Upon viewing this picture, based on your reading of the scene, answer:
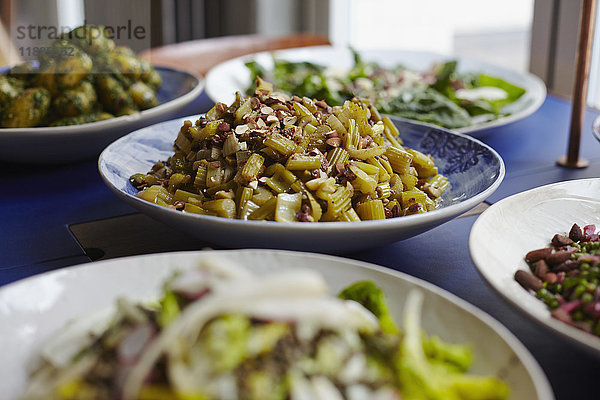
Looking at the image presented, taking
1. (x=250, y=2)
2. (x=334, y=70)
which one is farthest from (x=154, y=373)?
(x=250, y=2)

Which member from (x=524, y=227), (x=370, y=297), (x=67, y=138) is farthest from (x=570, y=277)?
(x=67, y=138)

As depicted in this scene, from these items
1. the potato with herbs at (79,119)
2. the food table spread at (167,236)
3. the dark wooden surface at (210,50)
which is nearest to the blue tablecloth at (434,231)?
the food table spread at (167,236)

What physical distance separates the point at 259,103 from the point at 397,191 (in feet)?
0.94

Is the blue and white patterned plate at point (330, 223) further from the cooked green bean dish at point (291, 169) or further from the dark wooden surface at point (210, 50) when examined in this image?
the dark wooden surface at point (210, 50)

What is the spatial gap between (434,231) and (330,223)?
34 centimetres

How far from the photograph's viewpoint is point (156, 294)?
0.71 metres

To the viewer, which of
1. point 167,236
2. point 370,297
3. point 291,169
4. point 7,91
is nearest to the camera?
point 370,297

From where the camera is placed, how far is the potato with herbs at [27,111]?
1397mm

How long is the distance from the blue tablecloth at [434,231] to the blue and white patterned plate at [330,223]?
9cm

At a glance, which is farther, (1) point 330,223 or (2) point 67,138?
(2) point 67,138

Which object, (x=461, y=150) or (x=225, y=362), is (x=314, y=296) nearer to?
(x=225, y=362)

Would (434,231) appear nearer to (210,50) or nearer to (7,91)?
(7,91)

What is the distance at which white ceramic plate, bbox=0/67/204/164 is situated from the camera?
4.28ft

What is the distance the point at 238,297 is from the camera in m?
0.53
